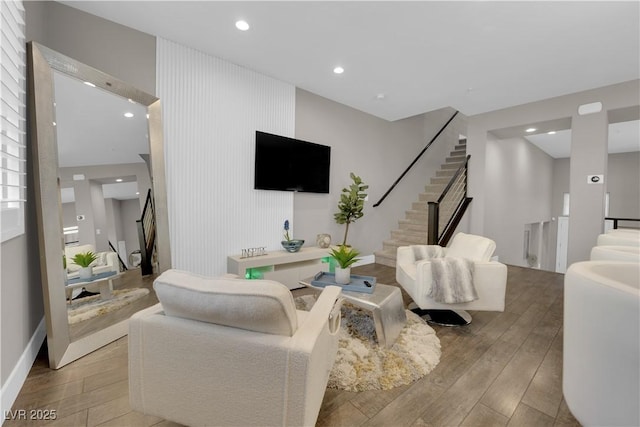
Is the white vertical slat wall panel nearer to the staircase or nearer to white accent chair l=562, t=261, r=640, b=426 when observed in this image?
the staircase

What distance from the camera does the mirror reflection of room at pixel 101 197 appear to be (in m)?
1.93

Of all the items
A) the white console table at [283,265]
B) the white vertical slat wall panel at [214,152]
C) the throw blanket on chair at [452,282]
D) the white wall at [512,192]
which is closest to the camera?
the throw blanket on chair at [452,282]

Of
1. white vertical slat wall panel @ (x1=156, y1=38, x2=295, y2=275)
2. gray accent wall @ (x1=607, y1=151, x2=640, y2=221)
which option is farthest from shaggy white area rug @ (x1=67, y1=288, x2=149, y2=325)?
gray accent wall @ (x1=607, y1=151, x2=640, y2=221)

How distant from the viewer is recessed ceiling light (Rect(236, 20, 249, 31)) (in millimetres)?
2466

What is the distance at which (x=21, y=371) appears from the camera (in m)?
1.59

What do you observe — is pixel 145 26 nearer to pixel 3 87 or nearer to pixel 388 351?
pixel 3 87

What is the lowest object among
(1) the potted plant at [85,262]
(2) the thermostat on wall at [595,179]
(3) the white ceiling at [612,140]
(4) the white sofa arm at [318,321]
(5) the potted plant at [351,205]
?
(4) the white sofa arm at [318,321]

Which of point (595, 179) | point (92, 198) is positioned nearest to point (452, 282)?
point (92, 198)

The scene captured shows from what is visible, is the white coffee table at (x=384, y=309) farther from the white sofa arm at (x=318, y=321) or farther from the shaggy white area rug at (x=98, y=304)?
the shaggy white area rug at (x=98, y=304)

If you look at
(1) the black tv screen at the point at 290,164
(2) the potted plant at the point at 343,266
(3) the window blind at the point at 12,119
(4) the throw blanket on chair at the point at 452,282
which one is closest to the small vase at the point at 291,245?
(1) the black tv screen at the point at 290,164

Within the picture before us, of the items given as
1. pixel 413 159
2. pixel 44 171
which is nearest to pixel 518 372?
pixel 44 171

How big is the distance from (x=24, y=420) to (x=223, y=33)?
3.15m

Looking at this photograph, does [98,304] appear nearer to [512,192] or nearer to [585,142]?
[585,142]

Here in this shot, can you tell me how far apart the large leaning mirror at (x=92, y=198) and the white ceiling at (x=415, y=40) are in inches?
34.6
